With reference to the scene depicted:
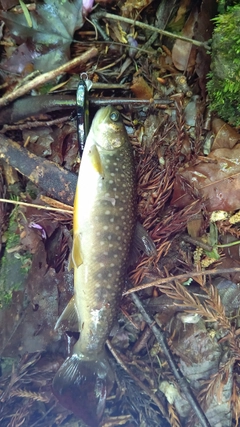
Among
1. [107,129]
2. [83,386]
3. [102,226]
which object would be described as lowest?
[83,386]

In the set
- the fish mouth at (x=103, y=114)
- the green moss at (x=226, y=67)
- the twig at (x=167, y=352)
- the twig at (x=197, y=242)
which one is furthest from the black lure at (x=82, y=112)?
the twig at (x=167, y=352)

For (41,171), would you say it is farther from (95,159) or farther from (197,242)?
(197,242)

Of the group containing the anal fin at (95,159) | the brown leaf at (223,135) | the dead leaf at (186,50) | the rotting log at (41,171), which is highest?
the dead leaf at (186,50)

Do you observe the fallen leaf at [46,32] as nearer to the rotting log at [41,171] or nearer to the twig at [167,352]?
the rotting log at [41,171]

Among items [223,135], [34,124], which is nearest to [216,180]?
[223,135]

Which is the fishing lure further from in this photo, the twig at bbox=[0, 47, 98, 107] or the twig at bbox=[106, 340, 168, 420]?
the twig at bbox=[106, 340, 168, 420]

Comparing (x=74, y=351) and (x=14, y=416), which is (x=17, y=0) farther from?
(x=14, y=416)

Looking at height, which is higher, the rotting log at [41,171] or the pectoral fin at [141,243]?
the rotting log at [41,171]
